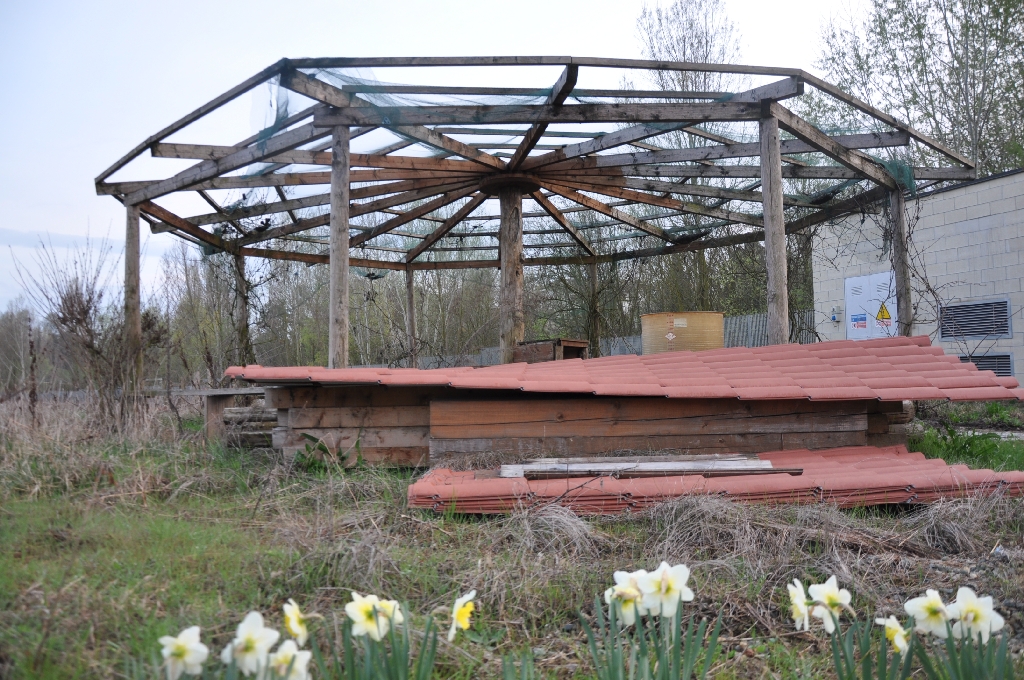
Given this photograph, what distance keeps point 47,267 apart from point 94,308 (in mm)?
508

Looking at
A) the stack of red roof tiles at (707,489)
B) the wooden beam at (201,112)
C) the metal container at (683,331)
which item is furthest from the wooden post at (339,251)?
the metal container at (683,331)

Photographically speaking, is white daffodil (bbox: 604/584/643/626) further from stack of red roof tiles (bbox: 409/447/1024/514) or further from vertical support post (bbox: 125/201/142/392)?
vertical support post (bbox: 125/201/142/392)

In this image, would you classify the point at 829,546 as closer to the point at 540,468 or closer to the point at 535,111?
the point at 540,468

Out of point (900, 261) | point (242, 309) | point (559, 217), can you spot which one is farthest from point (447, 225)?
point (900, 261)

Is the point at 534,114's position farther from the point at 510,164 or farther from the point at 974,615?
the point at 974,615

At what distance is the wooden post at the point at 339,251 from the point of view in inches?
228

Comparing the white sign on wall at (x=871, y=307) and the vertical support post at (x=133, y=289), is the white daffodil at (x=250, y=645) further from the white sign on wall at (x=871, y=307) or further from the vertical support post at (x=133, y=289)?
the white sign on wall at (x=871, y=307)

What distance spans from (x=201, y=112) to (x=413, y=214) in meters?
3.92

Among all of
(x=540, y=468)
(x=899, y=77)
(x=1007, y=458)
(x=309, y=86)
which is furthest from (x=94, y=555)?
(x=899, y=77)

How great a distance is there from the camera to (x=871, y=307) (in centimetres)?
1197

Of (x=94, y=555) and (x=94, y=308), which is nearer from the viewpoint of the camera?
(x=94, y=555)

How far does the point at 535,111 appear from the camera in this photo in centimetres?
565

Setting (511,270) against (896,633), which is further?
(511,270)

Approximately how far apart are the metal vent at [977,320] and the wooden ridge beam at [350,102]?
8.05m
